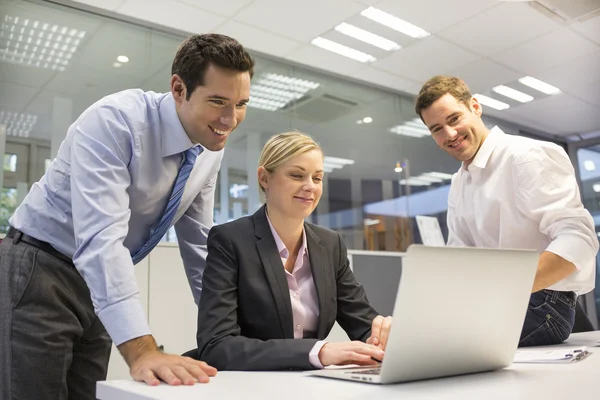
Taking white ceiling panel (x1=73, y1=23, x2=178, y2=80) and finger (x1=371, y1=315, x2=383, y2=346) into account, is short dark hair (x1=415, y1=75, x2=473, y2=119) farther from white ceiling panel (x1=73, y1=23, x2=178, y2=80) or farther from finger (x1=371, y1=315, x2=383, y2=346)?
white ceiling panel (x1=73, y1=23, x2=178, y2=80)

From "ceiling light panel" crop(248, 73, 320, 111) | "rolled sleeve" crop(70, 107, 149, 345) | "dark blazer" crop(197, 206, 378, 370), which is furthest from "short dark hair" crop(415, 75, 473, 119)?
"ceiling light panel" crop(248, 73, 320, 111)

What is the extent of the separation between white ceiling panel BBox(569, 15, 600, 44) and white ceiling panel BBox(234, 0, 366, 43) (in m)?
1.78

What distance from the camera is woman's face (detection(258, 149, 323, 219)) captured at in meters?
1.51

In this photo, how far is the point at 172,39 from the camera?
412 centimetres

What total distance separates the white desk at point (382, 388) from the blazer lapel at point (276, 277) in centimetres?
34

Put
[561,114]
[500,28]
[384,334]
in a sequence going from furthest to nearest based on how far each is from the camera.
A: [561,114] < [500,28] < [384,334]

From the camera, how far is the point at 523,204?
66.8 inches

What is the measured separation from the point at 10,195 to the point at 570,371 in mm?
3199

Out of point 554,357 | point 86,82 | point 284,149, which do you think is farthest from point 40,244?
point 86,82

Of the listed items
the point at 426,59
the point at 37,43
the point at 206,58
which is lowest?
the point at 206,58

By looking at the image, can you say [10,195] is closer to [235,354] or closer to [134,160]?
[134,160]

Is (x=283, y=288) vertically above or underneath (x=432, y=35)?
underneath

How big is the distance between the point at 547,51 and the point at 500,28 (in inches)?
27.4

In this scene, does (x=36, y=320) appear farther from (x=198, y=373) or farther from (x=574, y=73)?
(x=574, y=73)
